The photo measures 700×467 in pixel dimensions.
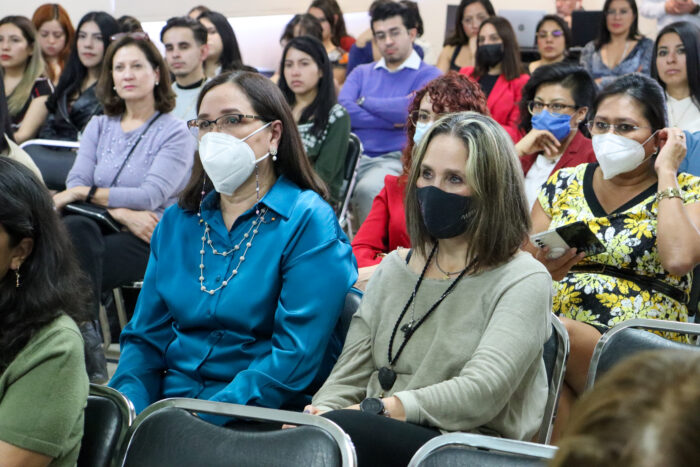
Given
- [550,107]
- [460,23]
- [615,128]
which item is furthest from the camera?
[460,23]

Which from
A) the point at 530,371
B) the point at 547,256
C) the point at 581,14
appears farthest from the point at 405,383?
the point at 581,14

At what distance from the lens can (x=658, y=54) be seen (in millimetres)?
4133

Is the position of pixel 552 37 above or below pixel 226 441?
above

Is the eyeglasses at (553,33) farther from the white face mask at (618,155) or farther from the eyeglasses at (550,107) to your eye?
the white face mask at (618,155)

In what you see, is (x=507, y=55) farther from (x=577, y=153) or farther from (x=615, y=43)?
(x=577, y=153)

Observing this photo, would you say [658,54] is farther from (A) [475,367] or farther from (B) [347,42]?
(B) [347,42]

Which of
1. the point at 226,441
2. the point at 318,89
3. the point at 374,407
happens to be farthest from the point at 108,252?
Result: the point at 226,441

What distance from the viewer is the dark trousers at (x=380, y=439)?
1.77 meters

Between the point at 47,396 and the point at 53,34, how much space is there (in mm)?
5747

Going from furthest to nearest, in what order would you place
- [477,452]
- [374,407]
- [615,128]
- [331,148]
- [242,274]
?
[331,148]
[615,128]
[242,274]
[374,407]
[477,452]

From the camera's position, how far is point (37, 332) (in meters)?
1.78

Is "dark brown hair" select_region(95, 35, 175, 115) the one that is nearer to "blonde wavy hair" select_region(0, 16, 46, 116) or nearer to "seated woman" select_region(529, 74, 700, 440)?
"blonde wavy hair" select_region(0, 16, 46, 116)

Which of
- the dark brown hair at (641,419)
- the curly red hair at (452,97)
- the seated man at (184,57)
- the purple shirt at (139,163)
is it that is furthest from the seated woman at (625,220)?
the seated man at (184,57)

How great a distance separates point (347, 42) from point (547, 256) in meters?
5.22
